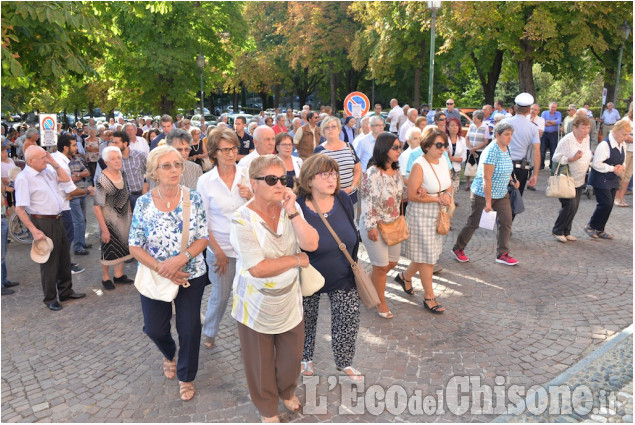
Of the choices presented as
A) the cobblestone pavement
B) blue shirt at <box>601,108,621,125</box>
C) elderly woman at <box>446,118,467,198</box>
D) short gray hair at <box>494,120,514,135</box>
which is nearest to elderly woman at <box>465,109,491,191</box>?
elderly woman at <box>446,118,467,198</box>

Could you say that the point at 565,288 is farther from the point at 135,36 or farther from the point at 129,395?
the point at 135,36

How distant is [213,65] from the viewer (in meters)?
26.5

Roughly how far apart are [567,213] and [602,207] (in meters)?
0.64

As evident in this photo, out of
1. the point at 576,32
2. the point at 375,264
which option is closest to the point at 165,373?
the point at 375,264

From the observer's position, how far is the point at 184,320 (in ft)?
13.7

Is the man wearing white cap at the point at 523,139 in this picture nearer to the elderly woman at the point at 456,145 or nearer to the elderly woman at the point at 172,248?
the elderly woman at the point at 456,145

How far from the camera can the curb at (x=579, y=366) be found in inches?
153

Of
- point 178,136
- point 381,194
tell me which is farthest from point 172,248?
point 381,194

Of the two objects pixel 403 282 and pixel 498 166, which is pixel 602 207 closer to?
pixel 498 166

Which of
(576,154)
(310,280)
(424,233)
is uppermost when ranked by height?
(576,154)

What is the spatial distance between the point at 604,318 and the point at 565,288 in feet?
3.02

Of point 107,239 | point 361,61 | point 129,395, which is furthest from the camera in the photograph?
point 361,61

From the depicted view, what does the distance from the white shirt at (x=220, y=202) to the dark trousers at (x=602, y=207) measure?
20.9ft

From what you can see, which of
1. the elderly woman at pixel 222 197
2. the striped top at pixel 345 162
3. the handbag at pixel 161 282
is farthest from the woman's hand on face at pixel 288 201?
the striped top at pixel 345 162
